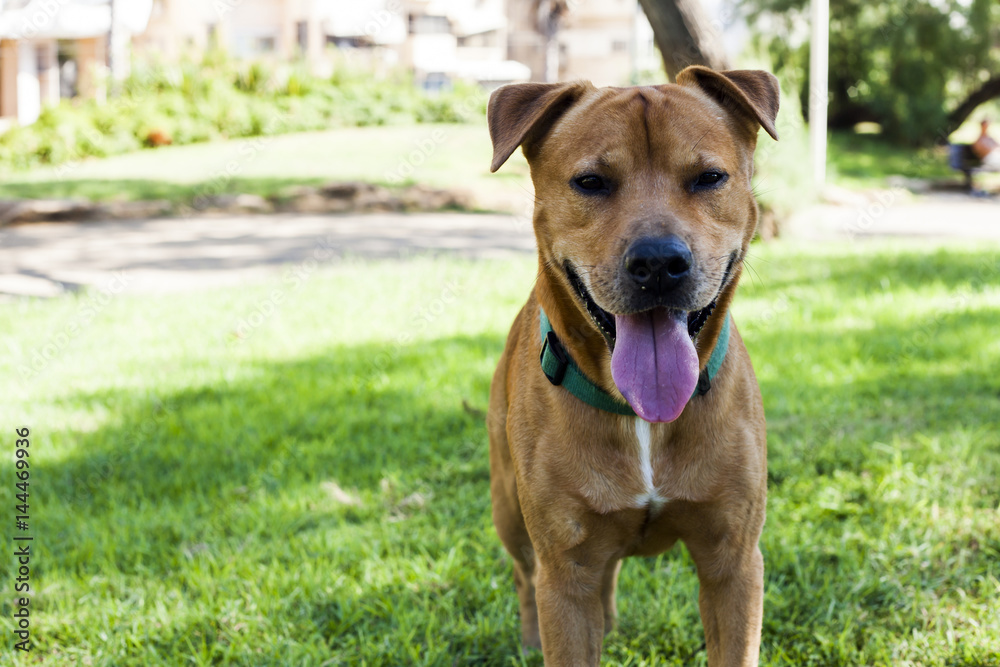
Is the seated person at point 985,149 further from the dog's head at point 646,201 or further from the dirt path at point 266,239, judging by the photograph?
the dog's head at point 646,201

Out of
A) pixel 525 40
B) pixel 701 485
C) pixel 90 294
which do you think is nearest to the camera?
pixel 701 485

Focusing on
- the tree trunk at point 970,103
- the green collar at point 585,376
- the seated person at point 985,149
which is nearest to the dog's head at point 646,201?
the green collar at point 585,376

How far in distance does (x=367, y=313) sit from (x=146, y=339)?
182cm

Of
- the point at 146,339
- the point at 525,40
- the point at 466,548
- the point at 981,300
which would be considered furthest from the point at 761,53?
the point at 525,40

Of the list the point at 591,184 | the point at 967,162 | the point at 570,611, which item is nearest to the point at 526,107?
the point at 591,184

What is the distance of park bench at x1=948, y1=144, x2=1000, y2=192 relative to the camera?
53.8ft

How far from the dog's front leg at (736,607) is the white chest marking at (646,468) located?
0.26 metres

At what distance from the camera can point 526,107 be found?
2.69 meters

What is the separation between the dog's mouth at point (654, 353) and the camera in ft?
7.40

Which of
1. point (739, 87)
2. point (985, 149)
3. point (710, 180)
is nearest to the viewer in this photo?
point (710, 180)

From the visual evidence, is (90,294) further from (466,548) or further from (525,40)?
(525,40)

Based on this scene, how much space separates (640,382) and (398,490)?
219 cm

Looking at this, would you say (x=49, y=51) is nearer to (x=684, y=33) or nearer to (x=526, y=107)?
(x=684, y=33)

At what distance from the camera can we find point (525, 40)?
49906mm
